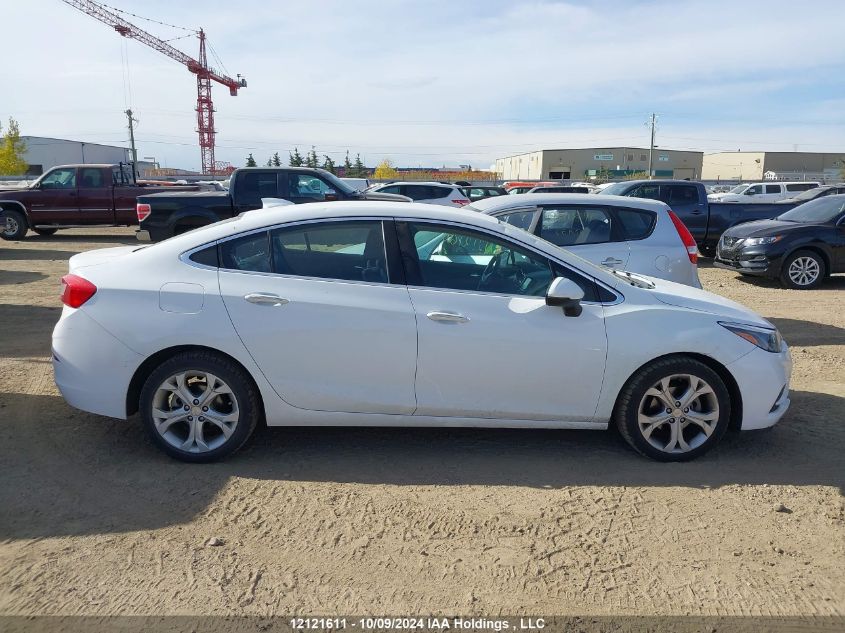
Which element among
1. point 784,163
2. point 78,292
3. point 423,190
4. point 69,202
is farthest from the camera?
point 784,163

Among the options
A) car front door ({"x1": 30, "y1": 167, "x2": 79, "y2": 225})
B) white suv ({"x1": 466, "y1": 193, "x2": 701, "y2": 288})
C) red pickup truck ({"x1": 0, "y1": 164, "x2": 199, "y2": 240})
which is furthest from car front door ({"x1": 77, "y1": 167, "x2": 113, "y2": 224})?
white suv ({"x1": 466, "y1": 193, "x2": 701, "y2": 288})

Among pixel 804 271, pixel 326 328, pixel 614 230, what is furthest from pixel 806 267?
pixel 326 328

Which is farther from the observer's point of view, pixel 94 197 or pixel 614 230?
pixel 94 197

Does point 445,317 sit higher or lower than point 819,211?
lower

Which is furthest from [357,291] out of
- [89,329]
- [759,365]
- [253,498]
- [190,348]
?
[759,365]

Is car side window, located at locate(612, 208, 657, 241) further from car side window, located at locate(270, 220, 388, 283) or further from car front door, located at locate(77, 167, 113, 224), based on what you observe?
car front door, located at locate(77, 167, 113, 224)

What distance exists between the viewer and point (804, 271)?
1144cm

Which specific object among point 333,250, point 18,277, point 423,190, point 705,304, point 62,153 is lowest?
point 18,277

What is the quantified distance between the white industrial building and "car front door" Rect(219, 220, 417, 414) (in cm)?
7685

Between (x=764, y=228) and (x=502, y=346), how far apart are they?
32.0 feet

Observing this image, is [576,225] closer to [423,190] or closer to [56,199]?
[423,190]

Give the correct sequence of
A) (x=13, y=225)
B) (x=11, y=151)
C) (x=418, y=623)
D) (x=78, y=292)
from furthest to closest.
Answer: (x=11, y=151), (x=13, y=225), (x=78, y=292), (x=418, y=623)

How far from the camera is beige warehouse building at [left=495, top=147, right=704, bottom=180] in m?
90.5

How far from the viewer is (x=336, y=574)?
10.0 ft
